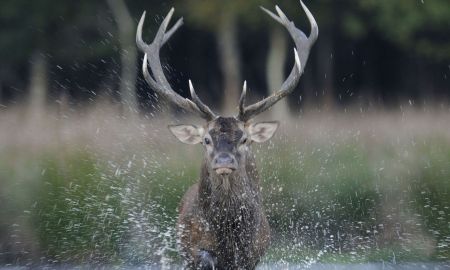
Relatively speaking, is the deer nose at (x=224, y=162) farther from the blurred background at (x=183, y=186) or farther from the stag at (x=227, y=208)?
the blurred background at (x=183, y=186)

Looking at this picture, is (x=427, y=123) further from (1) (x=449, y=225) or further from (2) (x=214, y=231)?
(2) (x=214, y=231)

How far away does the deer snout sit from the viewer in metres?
8.30

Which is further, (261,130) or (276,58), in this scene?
(276,58)

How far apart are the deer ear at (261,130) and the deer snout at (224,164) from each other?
54 centimetres

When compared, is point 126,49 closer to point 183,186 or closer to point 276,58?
point 276,58

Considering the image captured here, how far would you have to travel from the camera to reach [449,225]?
444 inches

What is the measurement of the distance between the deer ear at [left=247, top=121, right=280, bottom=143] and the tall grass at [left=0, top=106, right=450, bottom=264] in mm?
1294

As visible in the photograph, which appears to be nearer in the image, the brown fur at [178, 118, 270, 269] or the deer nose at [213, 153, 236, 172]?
the deer nose at [213, 153, 236, 172]

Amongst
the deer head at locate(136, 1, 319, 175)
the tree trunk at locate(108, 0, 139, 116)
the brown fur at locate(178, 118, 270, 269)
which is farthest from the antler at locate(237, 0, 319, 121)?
the tree trunk at locate(108, 0, 139, 116)

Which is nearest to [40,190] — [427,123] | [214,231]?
[214,231]

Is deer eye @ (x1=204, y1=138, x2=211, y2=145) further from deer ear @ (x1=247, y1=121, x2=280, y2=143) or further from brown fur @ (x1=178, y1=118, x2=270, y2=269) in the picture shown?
deer ear @ (x1=247, y1=121, x2=280, y2=143)

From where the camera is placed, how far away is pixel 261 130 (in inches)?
354

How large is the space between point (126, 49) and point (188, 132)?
58.8 ft

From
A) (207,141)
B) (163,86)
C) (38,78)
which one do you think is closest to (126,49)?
(38,78)
